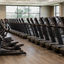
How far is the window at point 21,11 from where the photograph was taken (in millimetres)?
31297

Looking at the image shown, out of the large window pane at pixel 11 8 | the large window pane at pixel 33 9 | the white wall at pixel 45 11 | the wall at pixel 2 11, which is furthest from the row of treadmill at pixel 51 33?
the white wall at pixel 45 11

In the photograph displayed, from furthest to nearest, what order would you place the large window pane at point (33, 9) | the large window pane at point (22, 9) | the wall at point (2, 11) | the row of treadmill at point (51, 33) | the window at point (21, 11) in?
the large window pane at point (33, 9) < the large window pane at point (22, 9) < the window at point (21, 11) < the wall at point (2, 11) < the row of treadmill at point (51, 33)

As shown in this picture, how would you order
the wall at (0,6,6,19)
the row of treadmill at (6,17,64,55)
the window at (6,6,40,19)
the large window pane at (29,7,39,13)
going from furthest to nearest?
the large window pane at (29,7,39,13)
the window at (6,6,40,19)
the wall at (0,6,6,19)
the row of treadmill at (6,17,64,55)

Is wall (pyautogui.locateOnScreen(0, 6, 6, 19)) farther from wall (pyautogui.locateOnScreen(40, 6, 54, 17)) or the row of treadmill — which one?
the row of treadmill

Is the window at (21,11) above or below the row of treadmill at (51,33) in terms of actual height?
above

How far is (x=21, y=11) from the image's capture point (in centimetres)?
3150

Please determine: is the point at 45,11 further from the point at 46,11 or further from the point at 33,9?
the point at 33,9

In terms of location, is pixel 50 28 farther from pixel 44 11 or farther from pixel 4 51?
pixel 44 11

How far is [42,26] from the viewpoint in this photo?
8.76 meters

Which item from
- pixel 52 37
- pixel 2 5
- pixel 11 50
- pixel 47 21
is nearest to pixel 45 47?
pixel 52 37

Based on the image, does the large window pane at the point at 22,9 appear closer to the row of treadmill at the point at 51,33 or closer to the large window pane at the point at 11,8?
the large window pane at the point at 11,8

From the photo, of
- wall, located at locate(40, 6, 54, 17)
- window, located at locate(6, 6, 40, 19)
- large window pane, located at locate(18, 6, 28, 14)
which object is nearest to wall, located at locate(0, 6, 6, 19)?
window, located at locate(6, 6, 40, 19)

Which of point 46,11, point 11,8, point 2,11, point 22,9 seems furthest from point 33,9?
point 2,11

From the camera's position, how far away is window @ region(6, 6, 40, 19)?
103 feet
